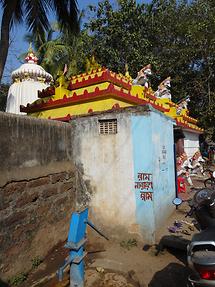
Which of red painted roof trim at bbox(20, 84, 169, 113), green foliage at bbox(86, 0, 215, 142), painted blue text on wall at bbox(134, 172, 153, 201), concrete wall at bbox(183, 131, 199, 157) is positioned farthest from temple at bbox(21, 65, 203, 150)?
green foliage at bbox(86, 0, 215, 142)

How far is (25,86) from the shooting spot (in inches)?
470

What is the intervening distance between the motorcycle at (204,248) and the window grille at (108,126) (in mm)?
2917

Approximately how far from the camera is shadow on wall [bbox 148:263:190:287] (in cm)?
377

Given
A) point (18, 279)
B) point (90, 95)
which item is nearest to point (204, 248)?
point (18, 279)

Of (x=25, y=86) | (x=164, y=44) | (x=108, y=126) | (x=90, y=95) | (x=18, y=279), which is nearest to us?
(x=18, y=279)

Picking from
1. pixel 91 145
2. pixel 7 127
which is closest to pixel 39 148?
pixel 7 127

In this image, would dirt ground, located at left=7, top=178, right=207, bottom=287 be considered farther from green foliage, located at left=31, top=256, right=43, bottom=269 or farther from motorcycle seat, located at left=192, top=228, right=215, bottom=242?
motorcycle seat, located at left=192, top=228, right=215, bottom=242

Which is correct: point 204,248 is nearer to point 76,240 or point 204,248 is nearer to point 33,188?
point 76,240

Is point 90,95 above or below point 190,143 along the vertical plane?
above

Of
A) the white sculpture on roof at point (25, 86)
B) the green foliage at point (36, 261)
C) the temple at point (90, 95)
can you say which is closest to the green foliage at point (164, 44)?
the white sculpture on roof at point (25, 86)

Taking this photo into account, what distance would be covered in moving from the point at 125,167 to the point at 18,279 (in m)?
2.63

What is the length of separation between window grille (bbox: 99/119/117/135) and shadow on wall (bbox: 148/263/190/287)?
2.65 m

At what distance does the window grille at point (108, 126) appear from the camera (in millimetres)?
5512

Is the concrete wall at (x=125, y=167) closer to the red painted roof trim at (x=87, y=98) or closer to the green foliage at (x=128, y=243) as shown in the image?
the green foliage at (x=128, y=243)
